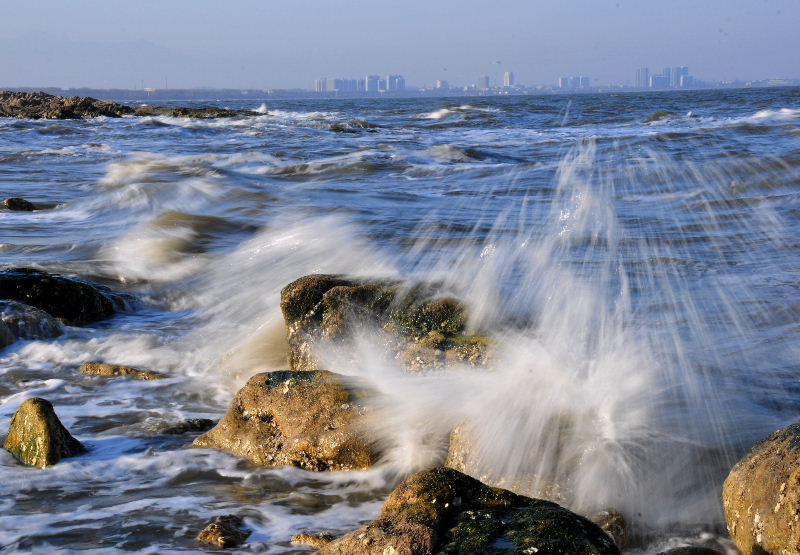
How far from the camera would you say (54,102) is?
41531mm

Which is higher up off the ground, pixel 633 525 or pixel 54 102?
pixel 54 102

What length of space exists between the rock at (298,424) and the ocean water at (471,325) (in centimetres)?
9

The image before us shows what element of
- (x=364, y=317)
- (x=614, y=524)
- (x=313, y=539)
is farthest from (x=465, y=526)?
(x=364, y=317)

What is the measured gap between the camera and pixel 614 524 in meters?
2.88

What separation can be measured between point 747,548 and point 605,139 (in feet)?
61.8

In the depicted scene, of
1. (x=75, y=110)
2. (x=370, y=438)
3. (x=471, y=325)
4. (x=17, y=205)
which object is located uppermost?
(x=75, y=110)

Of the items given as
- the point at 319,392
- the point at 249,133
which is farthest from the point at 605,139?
the point at 319,392

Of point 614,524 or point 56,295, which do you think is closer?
point 614,524

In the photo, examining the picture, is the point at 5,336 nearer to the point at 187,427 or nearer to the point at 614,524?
the point at 187,427

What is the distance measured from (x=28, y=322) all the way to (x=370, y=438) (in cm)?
306

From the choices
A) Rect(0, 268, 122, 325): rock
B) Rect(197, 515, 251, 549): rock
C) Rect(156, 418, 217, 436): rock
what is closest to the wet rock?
Rect(0, 268, 122, 325): rock

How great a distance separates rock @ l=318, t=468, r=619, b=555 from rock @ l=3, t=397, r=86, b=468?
5.58 ft

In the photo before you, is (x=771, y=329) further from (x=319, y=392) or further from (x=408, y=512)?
(x=408, y=512)

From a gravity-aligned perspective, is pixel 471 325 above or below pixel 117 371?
above
